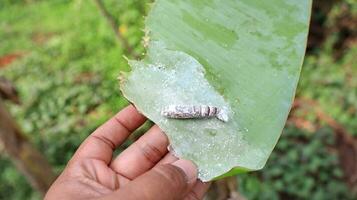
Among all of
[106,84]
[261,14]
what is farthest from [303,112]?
[261,14]

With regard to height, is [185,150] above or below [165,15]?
below

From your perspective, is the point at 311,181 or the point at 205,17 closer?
the point at 205,17

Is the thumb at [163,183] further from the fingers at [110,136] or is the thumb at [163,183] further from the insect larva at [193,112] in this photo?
the fingers at [110,136]

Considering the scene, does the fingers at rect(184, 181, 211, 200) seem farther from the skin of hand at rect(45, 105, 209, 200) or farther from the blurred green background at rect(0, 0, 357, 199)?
the blurred green background at rect(0, 0, 357, 199)

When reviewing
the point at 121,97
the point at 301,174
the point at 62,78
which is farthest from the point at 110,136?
the point at 62,78

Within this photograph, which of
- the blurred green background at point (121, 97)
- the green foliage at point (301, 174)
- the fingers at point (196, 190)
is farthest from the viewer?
the blurred green background at point (121, 97)

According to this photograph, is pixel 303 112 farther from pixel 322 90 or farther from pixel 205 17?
pixel 205 17

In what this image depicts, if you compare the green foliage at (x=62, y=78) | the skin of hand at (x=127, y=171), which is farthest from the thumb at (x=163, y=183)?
the green foliage at (x=62, y=78)
